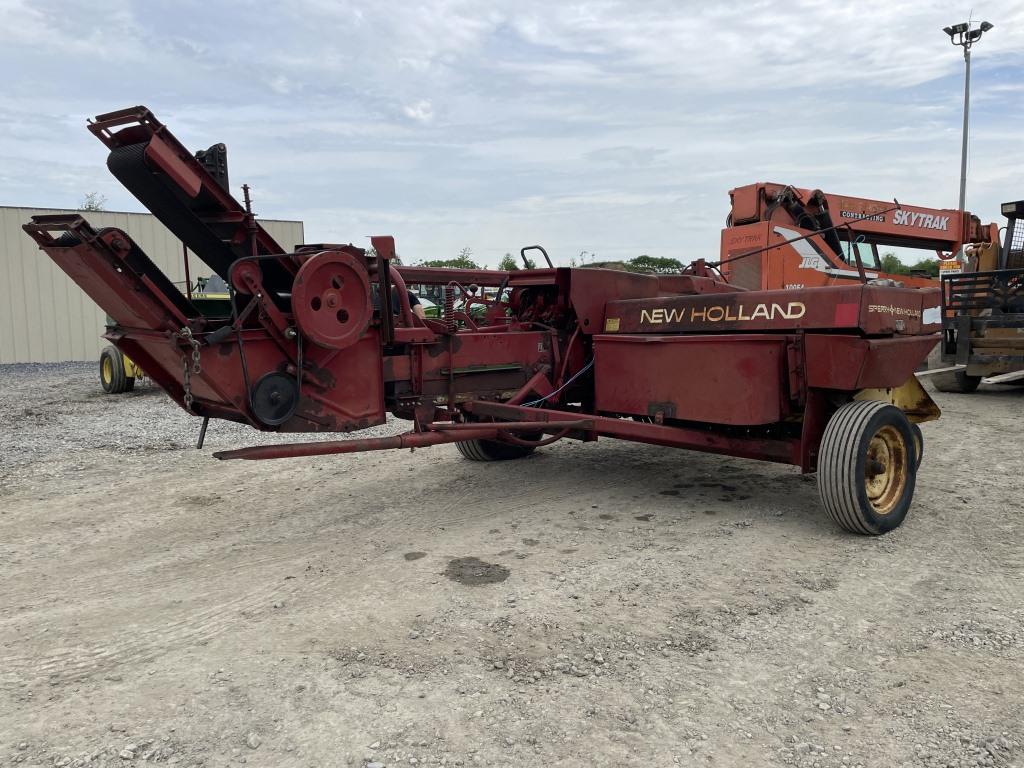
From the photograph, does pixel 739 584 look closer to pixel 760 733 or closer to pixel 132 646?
pixel 760 733

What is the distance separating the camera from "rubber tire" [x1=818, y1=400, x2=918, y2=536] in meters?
4.46

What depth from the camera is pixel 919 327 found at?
200 inches

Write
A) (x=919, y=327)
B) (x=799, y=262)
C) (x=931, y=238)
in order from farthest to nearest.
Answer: (x=931, y=238), (x=799, y=262), (x=919, y=327)

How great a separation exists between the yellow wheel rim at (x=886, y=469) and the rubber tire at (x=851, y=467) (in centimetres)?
10

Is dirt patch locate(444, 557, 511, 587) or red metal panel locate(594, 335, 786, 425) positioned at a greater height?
red metal panel locate(594, 335, 786, 425)

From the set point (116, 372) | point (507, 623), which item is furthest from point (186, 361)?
point (116, 372)

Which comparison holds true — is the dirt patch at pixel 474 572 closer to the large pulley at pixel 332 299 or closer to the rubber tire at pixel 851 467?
the large pulley at pixel 332 299

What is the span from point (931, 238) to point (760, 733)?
13.1 meters

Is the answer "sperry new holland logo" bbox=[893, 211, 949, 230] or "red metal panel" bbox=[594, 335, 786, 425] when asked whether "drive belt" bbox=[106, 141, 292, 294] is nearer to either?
"red metal panel" bbox=[594, 335, 786, 425]

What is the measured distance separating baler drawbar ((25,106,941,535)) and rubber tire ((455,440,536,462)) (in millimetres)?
674

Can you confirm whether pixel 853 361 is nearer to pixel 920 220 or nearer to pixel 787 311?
pixel 787 311

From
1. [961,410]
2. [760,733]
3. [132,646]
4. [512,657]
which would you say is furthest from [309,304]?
[961,410]

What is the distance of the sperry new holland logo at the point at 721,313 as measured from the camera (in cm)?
480

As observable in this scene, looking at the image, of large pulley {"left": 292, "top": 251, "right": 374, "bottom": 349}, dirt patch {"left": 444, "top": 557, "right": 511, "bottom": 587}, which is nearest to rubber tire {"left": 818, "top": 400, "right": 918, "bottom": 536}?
dirt patch {"left": 444, "top": 557, "right": 511, "bottom": 587}
